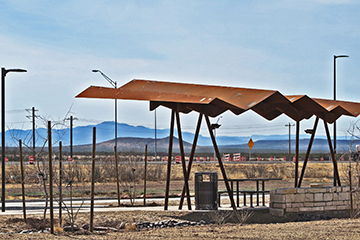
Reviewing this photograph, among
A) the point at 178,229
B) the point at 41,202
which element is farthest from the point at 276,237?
the point at 41,202

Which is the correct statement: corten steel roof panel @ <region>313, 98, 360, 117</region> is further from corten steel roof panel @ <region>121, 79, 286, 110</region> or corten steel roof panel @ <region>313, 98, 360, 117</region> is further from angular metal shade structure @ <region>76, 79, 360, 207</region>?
corten steel roof panel @ <region>121, 79, 286, 110</region>

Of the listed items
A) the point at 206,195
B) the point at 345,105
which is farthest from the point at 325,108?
the point at 206,195

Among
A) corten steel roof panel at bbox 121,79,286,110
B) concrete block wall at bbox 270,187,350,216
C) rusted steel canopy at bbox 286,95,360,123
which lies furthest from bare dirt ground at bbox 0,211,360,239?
rusted steel canopy at bbox 286,95,360,123

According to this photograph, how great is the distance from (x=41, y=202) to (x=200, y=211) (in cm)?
869

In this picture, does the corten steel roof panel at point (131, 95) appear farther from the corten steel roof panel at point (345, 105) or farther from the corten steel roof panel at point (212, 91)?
the corten steel roof panel at point (345, 105)

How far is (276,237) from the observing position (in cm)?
1148

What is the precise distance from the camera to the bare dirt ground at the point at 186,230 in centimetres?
1163

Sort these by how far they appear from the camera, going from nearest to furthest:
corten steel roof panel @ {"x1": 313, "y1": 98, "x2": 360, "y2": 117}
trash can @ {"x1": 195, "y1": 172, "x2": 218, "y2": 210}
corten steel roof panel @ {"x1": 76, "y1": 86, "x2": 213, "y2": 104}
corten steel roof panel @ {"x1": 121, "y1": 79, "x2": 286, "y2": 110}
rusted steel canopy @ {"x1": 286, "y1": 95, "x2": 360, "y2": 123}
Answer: corten steel roof panel @ {"x1": 76, "y1": 86, "x2": 213, "y2": 104}, corten steel roof panel @ {"x1": 121, "y1": 79, "x2": 286, "y2": 110}, trash can @ {"x1": 195, "y1": 172, "x2": 218, "y2": 210}, rusted steel canopy @ {"x1": 286, "y1": 95, "x2": 360, "y2": 123}, corten steel roof panel @ {"x1": 313, "y1": 98, "x2": 360, "y2": 117}

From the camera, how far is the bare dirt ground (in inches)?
458

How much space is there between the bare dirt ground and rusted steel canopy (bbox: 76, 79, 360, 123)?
3255 mm

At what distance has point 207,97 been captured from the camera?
1530 centimetres

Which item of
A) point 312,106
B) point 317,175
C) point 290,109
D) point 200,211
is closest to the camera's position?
point 200,211

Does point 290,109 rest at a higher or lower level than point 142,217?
higher

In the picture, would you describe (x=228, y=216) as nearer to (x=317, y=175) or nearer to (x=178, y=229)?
(x=178, y=229)
